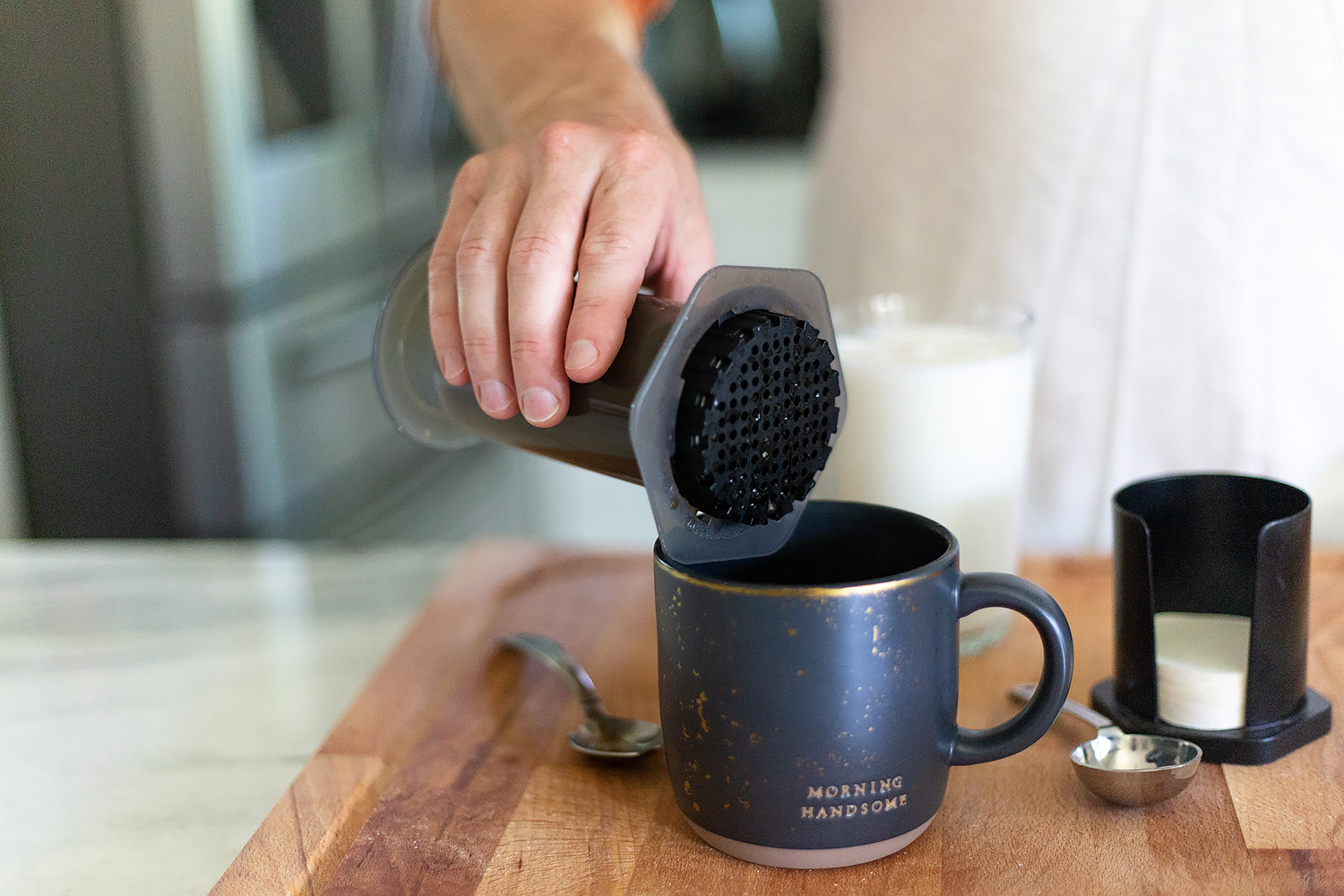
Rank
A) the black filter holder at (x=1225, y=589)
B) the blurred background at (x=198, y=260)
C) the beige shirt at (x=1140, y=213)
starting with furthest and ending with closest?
the blurred background at (x=198, y=260), the beige shirt at (x=1140, y=213), the black filter holder at (x=1225, y=589)

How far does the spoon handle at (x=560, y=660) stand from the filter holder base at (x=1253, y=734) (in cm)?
28

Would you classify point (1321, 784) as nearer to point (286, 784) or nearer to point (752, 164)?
point (286, 784)

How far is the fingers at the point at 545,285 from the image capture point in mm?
517

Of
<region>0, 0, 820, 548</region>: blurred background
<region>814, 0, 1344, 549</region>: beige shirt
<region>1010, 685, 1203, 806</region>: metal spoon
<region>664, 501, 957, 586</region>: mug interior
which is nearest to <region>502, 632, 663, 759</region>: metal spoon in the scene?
<region>664, 501, 957, 586</region>: mug interior

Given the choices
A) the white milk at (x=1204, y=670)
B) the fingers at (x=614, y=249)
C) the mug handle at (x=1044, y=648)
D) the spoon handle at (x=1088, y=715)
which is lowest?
the spoon handle at (x=1088, y=715)

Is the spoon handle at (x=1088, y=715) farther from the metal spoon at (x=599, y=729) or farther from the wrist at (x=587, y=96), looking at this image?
the wrist at (x=587, y=96)

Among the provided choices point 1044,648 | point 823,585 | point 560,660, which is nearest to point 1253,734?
point 1044,648

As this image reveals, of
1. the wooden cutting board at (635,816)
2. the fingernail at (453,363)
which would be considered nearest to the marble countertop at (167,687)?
the wooden cutting board at (635,816)

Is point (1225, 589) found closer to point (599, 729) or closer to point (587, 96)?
point (599, 729)

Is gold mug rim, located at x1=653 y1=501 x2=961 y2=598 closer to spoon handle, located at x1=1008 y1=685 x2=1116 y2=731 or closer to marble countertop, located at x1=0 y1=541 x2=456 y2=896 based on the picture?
spoon handle, located at x1=1008 y1=685 x2=1116 y2=731

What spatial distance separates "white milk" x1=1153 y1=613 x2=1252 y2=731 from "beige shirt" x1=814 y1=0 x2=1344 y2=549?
37 centimetres

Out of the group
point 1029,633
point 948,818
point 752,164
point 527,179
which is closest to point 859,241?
point 1029,633

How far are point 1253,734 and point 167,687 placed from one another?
2.09 ft

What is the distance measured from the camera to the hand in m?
0.52
